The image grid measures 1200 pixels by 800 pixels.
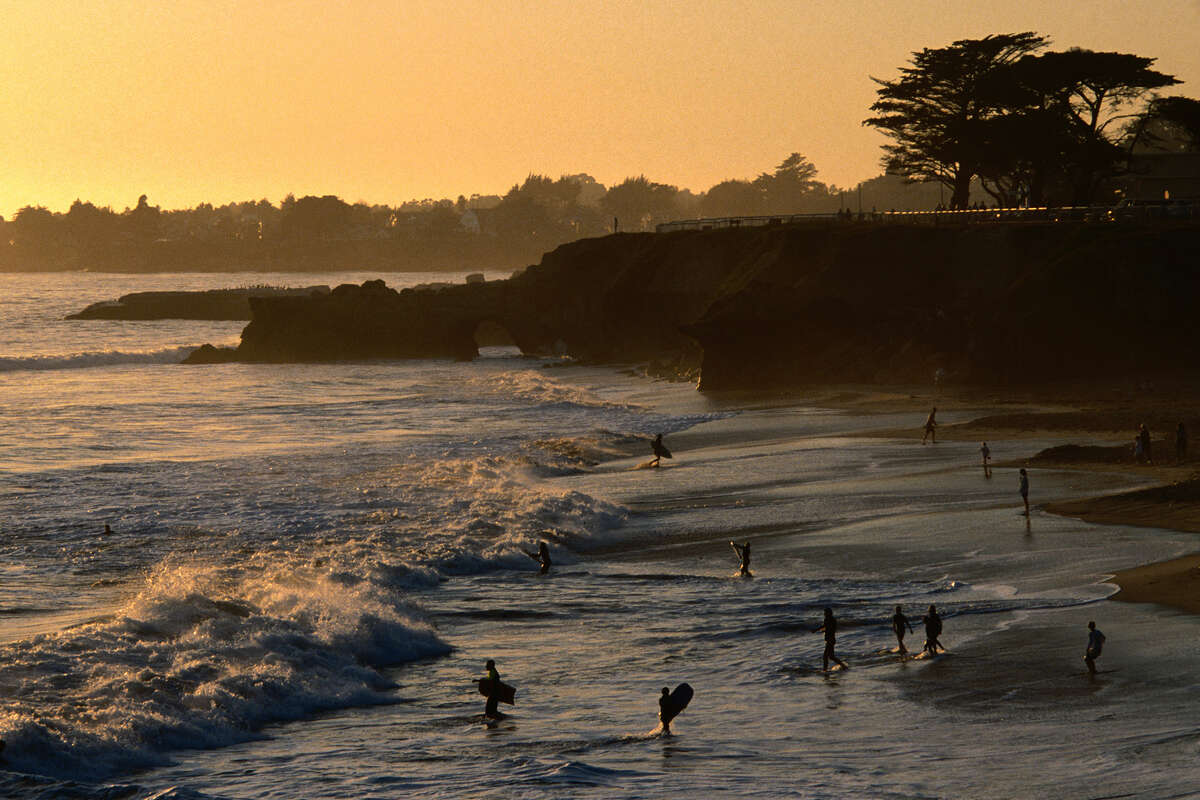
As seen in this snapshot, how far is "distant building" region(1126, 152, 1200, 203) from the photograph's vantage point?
66.8 meters

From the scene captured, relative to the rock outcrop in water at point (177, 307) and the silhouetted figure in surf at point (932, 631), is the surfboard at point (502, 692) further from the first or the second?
the rock outcrop in water at point (177, 307)

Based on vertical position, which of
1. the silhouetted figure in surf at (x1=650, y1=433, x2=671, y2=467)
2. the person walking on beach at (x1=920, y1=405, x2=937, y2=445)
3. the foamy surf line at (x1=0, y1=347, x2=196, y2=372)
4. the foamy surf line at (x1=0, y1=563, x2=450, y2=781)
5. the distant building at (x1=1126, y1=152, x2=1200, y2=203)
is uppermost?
the distant building at (x1=1126, y1=152, x2=1200, y2=203)

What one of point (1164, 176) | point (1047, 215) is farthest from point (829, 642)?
point (1164, 176)

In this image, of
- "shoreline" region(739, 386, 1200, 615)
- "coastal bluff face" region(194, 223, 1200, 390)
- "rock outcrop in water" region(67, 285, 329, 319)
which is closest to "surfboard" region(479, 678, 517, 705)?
"shoreline" region(739, 386, 1200, 615)

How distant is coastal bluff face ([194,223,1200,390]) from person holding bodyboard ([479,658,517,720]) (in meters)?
38.4

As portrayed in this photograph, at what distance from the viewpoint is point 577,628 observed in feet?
71.2

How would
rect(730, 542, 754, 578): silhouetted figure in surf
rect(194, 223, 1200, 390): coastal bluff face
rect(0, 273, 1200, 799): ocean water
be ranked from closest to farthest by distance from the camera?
rect(0, 273, 1200, 799): ocean water
rect(730, 542, 754, 578): silhouetted figure in surf
rect(194, 223, 1200, 390): coastal bluff face

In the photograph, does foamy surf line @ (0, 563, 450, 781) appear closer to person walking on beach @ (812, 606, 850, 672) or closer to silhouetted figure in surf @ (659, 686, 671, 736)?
silhouetted figure in surf @ (659, 686, 671, 736)

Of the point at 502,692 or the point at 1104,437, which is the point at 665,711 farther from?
the point at 1104,437

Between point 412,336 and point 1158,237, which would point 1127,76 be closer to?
point 1158,237

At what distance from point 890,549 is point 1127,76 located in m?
49.7

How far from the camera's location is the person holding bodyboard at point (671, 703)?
1625cm

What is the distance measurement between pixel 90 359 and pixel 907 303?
64.2m

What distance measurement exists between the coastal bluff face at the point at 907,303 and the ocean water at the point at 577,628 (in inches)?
490
